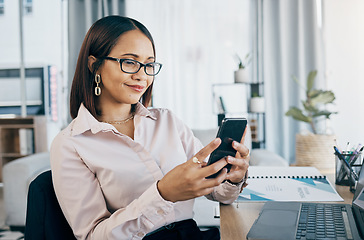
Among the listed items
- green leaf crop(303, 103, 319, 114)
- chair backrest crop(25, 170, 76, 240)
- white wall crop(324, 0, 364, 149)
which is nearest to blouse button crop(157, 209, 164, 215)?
chair backrest crop(25, 170, 76, 240)

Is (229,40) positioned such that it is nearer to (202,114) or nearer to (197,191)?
(202,114)

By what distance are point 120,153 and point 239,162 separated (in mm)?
342

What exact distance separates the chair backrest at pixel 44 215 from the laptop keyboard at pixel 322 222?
1.77 feet

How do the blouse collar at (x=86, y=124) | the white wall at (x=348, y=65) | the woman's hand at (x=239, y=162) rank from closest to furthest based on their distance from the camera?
the woman's hand at (x=239, y=162), the blouse collar at (x=86, y=124), the white wall at (x=348, y=65)

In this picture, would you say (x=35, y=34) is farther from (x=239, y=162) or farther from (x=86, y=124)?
(x=239, y=162)

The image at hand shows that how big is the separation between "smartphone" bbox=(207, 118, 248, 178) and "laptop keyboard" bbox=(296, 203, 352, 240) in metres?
0.20

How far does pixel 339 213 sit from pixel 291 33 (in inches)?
126

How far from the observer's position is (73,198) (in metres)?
0.83

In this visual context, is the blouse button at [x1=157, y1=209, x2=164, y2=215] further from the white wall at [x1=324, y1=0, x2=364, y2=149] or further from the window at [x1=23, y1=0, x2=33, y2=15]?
the window at [x1=23, y1=0, x2=33, y2=15]

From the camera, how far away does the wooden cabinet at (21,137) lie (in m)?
3.63

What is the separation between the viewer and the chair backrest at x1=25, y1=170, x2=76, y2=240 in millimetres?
768

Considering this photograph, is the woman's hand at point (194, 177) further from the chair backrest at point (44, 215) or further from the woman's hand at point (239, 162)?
the chair backrest at point (44, 215)

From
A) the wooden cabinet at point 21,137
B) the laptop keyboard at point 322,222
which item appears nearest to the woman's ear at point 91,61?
the laptop keyboard at point 322,222

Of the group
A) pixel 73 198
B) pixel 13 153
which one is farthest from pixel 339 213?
pixel 13 153
